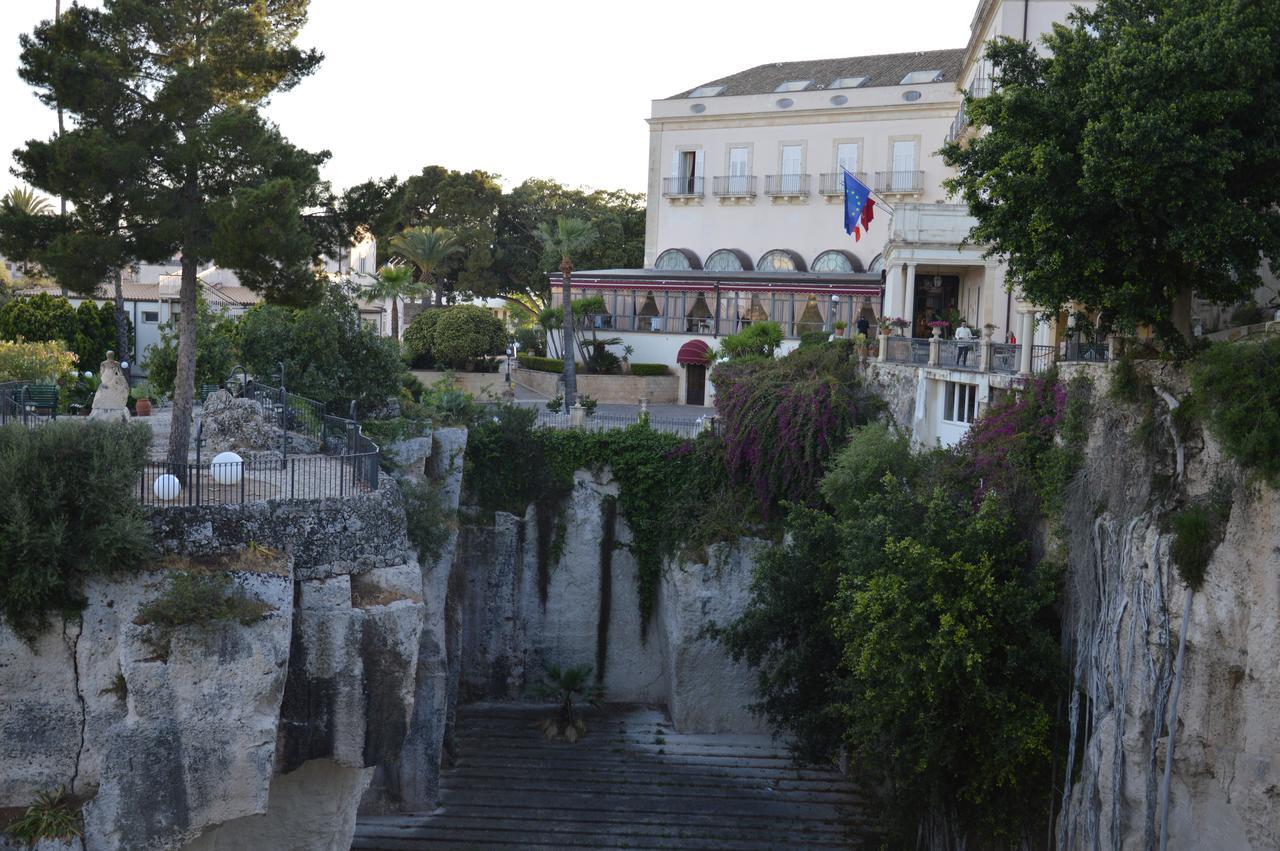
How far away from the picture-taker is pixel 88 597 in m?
14.7

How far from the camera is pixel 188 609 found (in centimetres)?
1407

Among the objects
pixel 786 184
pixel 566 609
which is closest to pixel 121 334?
pixel 566 609

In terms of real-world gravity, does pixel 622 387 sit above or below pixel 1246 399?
below

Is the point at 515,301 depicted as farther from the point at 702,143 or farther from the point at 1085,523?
the point at 1085,523

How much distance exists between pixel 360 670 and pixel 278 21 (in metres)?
11.2

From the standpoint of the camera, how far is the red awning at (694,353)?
3991 centimetres

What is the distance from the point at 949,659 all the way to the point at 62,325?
3156 cm

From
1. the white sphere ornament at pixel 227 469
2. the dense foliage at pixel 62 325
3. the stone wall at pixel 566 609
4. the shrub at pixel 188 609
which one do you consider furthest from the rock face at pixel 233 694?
the dense foliage at pixel 62 325

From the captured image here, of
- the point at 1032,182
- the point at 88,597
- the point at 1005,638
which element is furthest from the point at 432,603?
the point at 1032,182

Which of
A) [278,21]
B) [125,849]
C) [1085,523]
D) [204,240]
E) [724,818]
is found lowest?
[724,818]

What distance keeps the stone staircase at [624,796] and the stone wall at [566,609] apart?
1681 mm

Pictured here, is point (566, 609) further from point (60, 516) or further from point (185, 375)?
point (60, 516)

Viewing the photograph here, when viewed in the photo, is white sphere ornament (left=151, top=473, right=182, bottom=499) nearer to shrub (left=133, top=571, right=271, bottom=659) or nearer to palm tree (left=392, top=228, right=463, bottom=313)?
shrub (left=133, top=571, right=271, bottom=659)

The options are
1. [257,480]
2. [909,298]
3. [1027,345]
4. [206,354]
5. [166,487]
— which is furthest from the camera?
[909,298]
